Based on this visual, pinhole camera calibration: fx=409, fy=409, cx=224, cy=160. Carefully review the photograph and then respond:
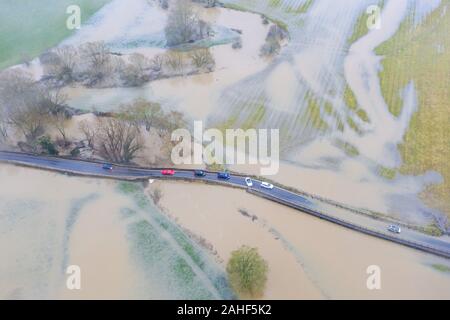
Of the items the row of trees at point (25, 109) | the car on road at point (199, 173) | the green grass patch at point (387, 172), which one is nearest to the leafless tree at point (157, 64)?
Answer: the row of trees at point (25, 109)

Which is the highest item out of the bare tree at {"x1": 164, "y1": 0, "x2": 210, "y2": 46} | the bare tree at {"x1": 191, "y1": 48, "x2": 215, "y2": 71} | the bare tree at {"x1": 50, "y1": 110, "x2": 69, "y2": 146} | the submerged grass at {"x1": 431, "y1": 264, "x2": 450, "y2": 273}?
the bare tree at {"x1": 164, "y1": 0, "x2": 210, "y2": 46}

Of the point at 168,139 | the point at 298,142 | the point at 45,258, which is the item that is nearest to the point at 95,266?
the point at 45,258

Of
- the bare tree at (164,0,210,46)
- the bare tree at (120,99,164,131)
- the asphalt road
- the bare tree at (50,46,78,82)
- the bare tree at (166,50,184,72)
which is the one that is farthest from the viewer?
the bare tree at (164,0,210,46)

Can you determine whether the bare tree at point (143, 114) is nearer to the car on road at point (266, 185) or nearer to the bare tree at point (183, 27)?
the car on road at point (266, 185)

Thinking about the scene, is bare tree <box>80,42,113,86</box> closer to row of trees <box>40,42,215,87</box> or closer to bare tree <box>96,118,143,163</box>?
row of trees <box>40,42,215,87</box>

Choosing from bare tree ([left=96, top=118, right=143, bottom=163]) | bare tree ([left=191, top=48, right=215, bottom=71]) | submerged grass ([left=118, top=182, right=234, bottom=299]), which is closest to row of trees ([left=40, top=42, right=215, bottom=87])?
bare tree ([left=191, top=48, right=215, bottom=71])

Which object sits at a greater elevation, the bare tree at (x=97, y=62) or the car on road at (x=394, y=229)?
the bare tree at (x=97, y=62)
